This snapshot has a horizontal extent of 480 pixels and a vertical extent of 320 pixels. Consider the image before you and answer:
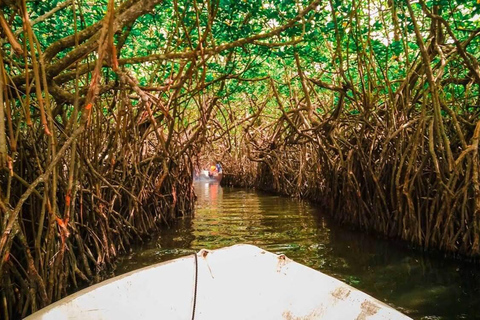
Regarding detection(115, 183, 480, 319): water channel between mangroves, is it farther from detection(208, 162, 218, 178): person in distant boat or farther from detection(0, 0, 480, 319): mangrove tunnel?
detection(208, 162, 218, 178): person in distant boat

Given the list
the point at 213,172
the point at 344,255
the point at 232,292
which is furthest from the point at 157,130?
the point at 213,172

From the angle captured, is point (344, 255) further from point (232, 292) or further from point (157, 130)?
point (232, 292)

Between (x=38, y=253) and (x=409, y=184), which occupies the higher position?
(x=409, y=184)

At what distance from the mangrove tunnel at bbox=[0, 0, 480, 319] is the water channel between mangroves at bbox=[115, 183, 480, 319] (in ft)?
0.85

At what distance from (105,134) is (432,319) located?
398cm

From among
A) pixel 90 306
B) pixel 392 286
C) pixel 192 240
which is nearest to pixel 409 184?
pixel 392 286

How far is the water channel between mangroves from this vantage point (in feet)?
12.9

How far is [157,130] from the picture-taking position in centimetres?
306

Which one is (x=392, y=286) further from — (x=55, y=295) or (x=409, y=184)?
(x=55, y=295)

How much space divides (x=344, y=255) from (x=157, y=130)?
3225 mm

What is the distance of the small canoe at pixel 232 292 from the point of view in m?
2.24

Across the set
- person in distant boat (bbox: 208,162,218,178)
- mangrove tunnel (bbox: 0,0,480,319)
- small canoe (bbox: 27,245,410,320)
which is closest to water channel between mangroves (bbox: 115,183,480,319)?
mangrove tunnel (bbox: 0,0,480,319)

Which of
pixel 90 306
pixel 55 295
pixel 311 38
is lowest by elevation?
pixel 55 295

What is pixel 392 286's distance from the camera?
4285 millimetres
